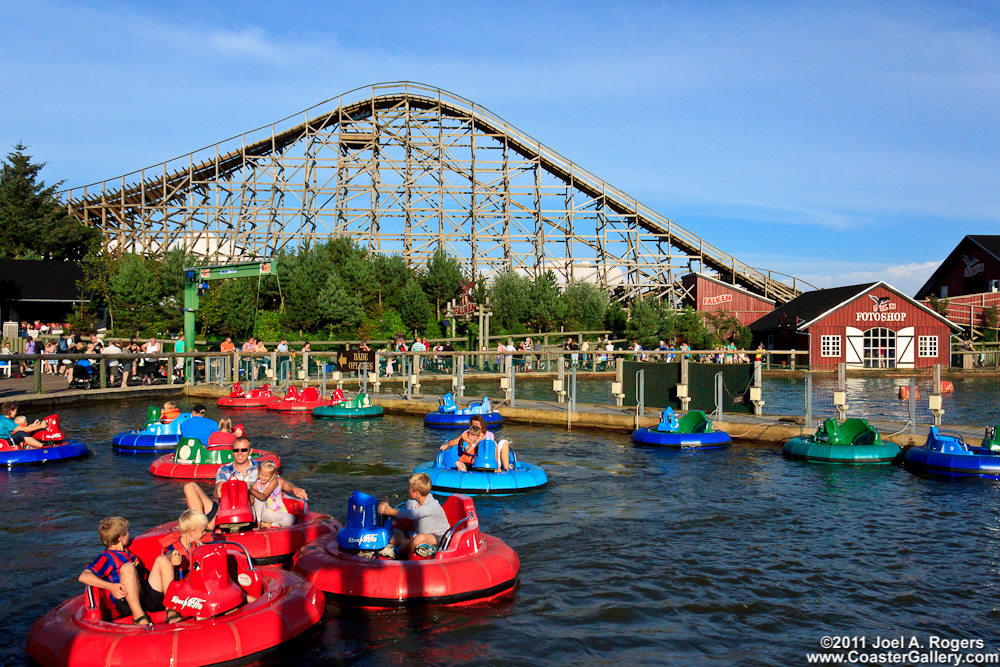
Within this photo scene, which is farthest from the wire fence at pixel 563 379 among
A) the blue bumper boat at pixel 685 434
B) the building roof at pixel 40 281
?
the building roof at pixel 40 281

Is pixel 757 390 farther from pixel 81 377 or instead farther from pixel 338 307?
pixel 338 307

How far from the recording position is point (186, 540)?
8.48 m

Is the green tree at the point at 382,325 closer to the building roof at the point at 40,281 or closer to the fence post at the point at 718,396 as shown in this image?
the building roof at the point at 40,281

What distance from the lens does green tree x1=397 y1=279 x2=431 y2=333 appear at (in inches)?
1946

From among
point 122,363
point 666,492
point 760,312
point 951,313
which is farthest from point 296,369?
point 951,313

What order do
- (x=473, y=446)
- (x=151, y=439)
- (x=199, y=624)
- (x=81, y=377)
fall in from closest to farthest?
(x=199, y=624), (x=473, y=446), (x=151, y=439), (x=81, y=377)

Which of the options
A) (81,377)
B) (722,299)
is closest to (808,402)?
(81,377)

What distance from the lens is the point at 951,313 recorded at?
62000 millimetres

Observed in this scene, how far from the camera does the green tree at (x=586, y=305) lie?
180 feet

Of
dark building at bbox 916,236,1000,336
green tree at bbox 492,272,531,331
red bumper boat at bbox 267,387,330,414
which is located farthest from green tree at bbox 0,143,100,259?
dark building at bbox 916,236,1000,336

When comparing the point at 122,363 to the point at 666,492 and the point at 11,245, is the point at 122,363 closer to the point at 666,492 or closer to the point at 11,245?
the point at 666,492

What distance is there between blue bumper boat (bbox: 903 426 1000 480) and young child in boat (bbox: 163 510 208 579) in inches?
597

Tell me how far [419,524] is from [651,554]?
12.1 ft

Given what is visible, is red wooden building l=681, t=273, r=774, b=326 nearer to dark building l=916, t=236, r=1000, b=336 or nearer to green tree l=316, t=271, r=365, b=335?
dark building l=916, t=236, r=1000, b=336
